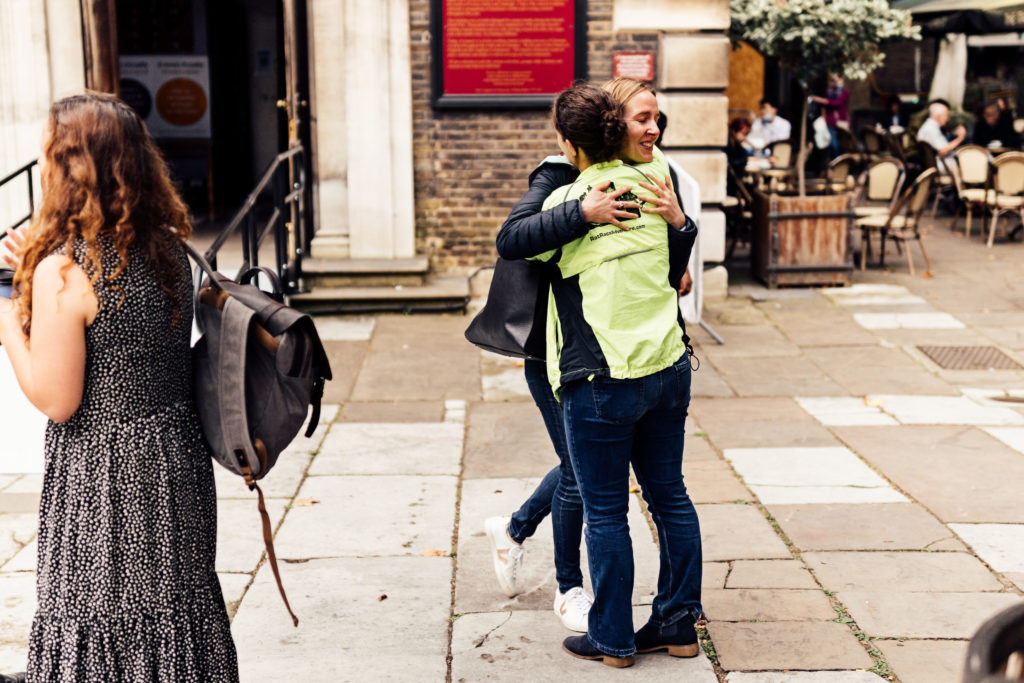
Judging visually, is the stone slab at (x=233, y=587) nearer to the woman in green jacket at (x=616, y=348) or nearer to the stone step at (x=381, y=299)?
the woman in green jacket at (x=616, y=348)

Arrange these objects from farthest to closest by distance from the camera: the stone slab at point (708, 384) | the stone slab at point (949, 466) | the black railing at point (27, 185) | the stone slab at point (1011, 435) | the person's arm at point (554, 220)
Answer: the black railing at point (27, 185)
the stone slab at point (708, 384)
the stone slab at point (1011, 435)
the stone slab at point (949, 466)
the person's arm at point (554, 220)

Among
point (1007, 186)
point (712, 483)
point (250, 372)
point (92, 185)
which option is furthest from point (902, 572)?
point (1007, 186)

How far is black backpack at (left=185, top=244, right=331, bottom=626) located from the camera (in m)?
2.90

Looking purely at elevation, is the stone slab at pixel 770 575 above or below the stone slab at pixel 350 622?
above

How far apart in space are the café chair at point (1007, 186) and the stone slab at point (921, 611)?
8994 millimetres

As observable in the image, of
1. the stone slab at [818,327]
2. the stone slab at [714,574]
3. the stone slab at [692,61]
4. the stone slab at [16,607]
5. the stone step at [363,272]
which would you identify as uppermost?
the stone slab at [692,61]

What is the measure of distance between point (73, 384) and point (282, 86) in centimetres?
1072

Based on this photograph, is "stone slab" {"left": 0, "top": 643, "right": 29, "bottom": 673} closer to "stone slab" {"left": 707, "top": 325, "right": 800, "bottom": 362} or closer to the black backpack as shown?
the black backpack

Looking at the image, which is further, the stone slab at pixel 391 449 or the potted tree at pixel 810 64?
the potted tree at pixel 810 64

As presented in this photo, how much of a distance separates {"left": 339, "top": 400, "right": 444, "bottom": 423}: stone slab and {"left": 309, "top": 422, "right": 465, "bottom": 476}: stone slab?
0.34 ft

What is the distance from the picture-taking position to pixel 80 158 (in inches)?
107

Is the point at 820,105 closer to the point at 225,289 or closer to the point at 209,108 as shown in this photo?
the point at 209,108

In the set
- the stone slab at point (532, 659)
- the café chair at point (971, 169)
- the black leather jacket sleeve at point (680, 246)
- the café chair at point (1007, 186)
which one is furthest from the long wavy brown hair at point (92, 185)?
the café chair at point (971, 169)

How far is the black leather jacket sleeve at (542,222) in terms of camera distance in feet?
11.4
